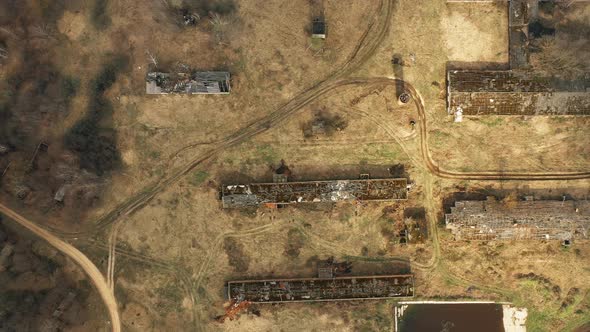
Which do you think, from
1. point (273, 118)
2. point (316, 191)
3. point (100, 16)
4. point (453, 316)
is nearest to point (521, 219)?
point (453, 316)

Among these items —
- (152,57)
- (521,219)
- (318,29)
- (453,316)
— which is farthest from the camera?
(453,316)

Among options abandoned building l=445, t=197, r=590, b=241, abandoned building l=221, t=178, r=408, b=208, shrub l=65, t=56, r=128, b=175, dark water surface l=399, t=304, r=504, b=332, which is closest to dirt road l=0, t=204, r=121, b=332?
shrub l=65, t=56, r=128, b=175

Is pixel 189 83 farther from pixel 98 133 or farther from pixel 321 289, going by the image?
pixel 321 289

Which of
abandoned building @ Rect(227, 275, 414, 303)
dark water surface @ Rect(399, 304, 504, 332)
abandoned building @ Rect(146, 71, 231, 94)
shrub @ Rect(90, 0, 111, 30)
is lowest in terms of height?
dark water surface @ Rect(399, 304, 504, 332)

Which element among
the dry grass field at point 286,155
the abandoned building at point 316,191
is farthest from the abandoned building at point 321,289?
the abandoned building at point 316,191

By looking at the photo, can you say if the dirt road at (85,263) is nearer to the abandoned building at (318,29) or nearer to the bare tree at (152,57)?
the bare tree at (152,57)

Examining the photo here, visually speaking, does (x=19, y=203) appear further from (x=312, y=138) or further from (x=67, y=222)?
(x=312, y=138)

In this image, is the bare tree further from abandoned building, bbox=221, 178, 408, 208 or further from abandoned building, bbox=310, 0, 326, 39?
abandoned building, bbox=310, 0, 326, 39
